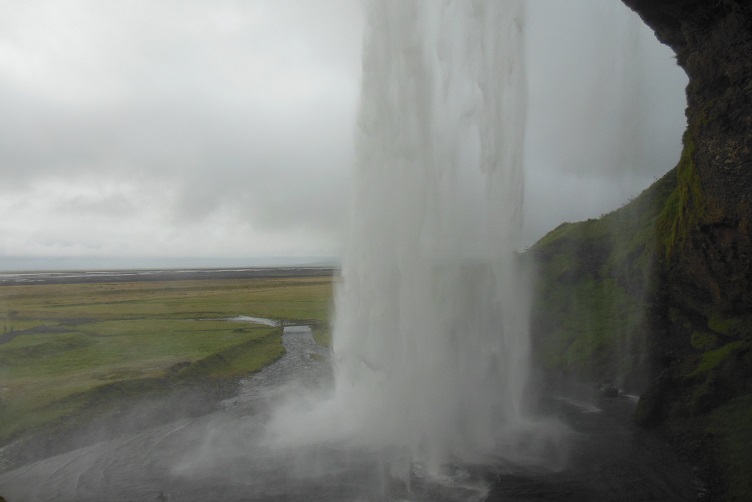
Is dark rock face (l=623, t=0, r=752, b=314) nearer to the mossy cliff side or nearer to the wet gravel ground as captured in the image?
the mossy cliff side

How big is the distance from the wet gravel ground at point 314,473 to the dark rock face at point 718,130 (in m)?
8.10

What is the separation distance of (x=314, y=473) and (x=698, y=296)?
70.0 feet

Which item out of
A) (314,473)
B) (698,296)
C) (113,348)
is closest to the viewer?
(314,473)

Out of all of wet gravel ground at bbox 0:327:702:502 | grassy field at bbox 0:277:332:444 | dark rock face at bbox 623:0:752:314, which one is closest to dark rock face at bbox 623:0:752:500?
dark rock face at bbox 623:0:752:314

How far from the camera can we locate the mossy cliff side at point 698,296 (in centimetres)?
1769

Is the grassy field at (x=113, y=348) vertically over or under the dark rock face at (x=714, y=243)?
under

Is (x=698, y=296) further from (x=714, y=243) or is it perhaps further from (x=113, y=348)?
(x=113, y=348)

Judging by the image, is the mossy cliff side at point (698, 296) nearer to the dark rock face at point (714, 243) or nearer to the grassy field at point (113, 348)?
the dark rock face at point (714, 243)

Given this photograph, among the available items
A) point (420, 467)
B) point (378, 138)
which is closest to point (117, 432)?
point (420, 467)

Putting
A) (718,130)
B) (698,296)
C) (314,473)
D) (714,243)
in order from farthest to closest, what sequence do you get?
(698,296), (714,243), (718,130), (314,473)

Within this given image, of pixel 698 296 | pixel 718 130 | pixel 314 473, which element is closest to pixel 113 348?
pixel 314 473

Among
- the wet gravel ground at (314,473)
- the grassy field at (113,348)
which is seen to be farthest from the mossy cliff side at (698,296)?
the grassy field at (113,348)

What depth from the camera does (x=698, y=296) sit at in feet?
81.5

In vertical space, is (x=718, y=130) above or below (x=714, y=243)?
above
